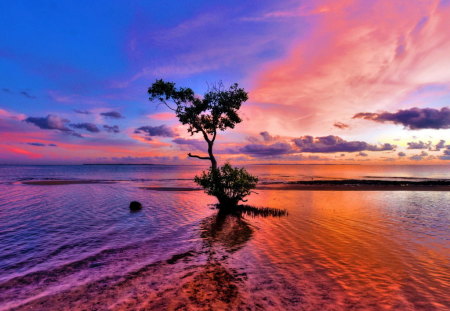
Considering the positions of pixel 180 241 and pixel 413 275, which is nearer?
pixel 413 275

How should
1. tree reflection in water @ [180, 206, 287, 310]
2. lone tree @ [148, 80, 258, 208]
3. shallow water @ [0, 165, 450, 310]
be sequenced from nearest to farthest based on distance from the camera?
tree reflection in water @ [180, 206, 287, 310] → shallow water @ [0, 165, 450, 310] → lone tree @ [148, 80, 258, 208]

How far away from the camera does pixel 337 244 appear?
631 inches

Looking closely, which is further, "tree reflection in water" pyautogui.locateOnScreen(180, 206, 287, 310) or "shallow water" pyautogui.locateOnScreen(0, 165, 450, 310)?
"shallow water" pyautogui.locateOnScreen(0, 165, 450, 310)

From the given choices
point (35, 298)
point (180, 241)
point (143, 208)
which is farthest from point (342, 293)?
point (143, 208)

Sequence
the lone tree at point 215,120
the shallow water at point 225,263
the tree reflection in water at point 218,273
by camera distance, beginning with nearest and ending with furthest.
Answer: the tree reflection in water at point 218,273
the shallow water at point 225,263
the lone tree at point 215,120

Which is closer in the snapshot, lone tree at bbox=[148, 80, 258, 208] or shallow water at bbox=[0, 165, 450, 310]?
shallow water at bbox=[0, 165, 450, 310]

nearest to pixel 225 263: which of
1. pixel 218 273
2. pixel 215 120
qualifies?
pixel 218 273

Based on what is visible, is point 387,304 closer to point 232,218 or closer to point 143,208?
point 232,218

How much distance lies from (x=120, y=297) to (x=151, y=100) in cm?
2307

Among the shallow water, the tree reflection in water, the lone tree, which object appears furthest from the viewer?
the lone tree

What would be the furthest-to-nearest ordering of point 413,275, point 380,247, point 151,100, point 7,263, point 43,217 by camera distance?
point 151,100
point 43,217
point 380,247
point 7,263
point 413,275

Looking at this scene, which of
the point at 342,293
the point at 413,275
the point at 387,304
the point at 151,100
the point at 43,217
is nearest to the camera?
the point at 387,304

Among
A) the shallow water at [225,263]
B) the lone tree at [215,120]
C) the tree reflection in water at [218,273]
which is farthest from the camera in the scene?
the lone tree at [215,120]

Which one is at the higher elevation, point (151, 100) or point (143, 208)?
point (151, 100)
